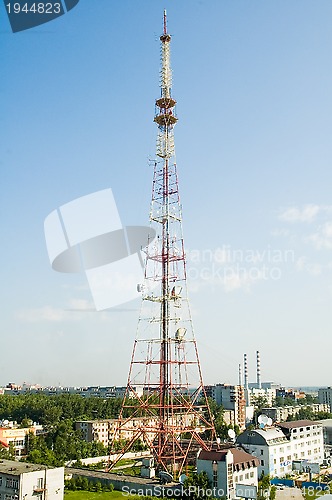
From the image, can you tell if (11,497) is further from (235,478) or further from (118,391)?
(118,391)

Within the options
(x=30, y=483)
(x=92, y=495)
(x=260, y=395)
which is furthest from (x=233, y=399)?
(x=30, y=483)

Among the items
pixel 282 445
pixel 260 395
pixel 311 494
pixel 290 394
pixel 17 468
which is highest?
pixel 17 468

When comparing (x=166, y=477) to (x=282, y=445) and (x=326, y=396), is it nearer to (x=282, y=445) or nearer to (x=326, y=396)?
(x=282, y=445)

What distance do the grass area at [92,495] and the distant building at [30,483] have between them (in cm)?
180

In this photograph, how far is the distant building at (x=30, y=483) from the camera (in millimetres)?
12727

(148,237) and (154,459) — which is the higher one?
(148,237)

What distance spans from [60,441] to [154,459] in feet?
32.2

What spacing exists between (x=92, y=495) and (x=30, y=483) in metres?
3.12

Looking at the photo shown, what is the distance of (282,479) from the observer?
59.8 feet

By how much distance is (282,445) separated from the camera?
2066cm

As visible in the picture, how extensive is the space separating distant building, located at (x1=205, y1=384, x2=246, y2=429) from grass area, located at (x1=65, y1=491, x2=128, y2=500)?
88.6ft

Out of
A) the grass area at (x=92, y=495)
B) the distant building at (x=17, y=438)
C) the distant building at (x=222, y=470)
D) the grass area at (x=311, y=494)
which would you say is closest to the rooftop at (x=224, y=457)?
the distant building at (x=222, y=470)

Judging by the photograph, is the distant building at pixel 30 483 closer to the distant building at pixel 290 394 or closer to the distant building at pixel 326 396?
the distant building at pixel 326 396

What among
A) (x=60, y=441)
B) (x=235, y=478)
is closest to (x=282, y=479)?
(x=235, y=478)
